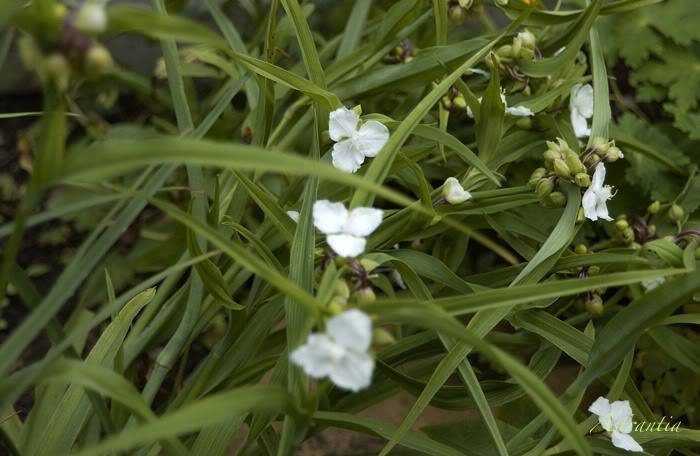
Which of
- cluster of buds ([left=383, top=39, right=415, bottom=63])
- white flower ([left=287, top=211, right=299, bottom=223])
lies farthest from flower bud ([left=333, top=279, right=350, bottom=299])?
cluster of buds ([left=383, top=39, right=415, bottom=63])

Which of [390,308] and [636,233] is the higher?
[636,233]

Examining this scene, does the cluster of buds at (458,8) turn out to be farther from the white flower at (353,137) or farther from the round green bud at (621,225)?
the round green bud at (621,225)

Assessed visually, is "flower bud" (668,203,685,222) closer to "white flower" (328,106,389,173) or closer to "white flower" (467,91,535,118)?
"white flower" (467,91,535,118)

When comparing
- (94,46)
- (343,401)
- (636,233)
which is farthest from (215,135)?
(94,46)

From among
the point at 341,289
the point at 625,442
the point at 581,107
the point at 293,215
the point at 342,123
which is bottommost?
the point at 625,442

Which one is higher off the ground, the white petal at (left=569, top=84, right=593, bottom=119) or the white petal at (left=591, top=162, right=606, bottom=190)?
the white petal at (left=569, top=84, right=593, bottom=119)

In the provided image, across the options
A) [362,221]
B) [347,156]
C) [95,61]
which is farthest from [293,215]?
[95,61]

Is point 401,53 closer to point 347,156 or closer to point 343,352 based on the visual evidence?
point 347,156

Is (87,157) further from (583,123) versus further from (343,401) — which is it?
(583,123)
